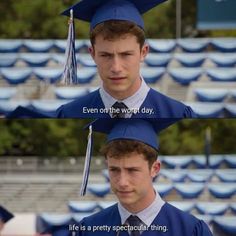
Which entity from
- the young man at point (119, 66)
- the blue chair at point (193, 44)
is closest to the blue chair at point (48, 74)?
the young man at point (119, 66)

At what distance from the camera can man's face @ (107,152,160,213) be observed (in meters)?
2.31

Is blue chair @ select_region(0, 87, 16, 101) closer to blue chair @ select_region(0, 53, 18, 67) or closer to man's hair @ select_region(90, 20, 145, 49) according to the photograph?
blue chair @ select_region(0, 53, 18, 67)

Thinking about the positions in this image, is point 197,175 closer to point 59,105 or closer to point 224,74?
point 224,74

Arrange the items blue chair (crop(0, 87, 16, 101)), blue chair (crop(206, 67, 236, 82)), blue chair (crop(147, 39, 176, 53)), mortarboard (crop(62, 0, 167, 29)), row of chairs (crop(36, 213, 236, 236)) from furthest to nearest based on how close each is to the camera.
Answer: blue chair (crop(147, 39, 176, 53))
blue chair (crop(206, 67, 236, 82))
blue chair (crop(0, 87, 16, 101))
row of chairs (crop(36, 213, 236, 236))
mortarboard (crop(62, 0, 167, 29))

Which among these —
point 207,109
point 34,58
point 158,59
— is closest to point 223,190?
point 207,109

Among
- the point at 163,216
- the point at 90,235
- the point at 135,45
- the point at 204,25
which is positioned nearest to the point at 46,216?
the point at 90,235

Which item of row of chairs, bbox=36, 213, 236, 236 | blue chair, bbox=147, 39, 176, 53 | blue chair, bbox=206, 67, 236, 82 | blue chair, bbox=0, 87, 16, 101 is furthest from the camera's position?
blue chair, bbox=147, 39, 176, 53

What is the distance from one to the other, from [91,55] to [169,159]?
0.36m

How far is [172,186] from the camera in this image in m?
2.45

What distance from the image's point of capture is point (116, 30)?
7.52ft

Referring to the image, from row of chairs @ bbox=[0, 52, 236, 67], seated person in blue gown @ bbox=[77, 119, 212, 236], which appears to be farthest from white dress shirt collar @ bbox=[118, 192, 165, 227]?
row of chairs @ bbox=[0, 52, 236, 67]

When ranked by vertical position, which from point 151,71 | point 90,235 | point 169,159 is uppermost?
point 151,71

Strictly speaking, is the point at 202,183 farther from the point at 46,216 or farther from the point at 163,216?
the point at 46,216

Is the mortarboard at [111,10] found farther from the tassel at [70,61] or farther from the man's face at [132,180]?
the man's face at [132,180]
